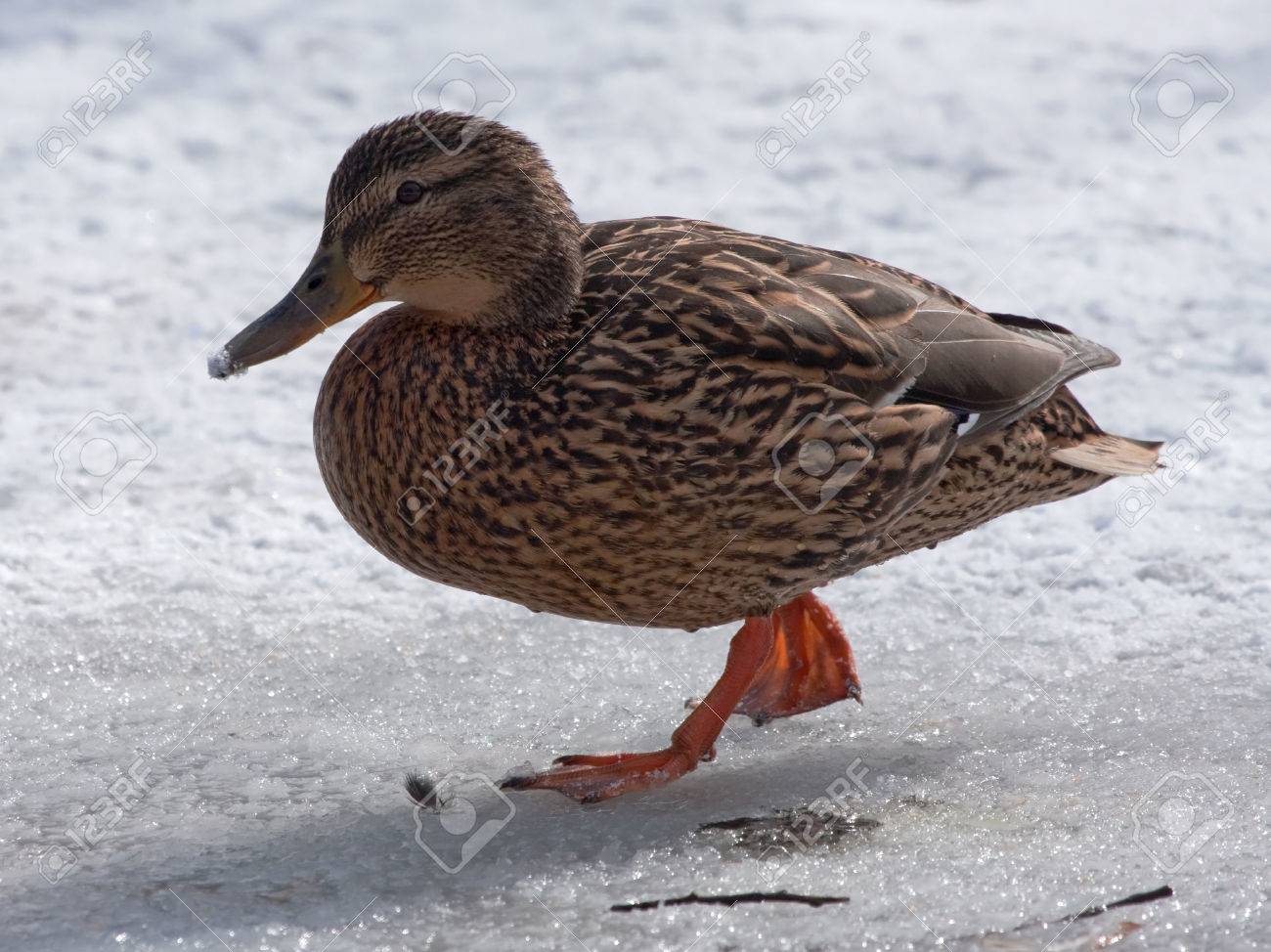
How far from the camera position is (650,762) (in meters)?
3.52

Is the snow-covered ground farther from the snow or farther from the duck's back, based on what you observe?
the snow

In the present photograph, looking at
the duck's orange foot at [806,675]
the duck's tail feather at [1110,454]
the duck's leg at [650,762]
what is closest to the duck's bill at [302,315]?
the duck's leg at [650,762]

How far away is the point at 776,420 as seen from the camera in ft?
11.0

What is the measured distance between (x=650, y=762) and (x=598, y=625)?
0.88 metres

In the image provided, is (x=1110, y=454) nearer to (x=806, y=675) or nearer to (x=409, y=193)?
(x=806, y=675)

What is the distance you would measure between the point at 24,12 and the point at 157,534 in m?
4.64

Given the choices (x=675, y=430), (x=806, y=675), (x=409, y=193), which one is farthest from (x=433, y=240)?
(x=806, y=675)

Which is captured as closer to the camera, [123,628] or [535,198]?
[535,198]

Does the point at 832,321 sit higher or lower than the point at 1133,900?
higher

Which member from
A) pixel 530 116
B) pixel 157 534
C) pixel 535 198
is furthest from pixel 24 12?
pixel 535 198

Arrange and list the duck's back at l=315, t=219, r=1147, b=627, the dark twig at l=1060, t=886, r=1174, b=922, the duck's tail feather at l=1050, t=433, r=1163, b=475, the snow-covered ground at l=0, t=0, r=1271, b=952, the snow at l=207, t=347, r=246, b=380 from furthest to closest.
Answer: the duck's tail feather at l=1050, t=433, r=1163, b=475 < the snow at l=207, t=347, r=246, b=380 < the duck's back at l=315, t=219, r=1147, b=627 < the snow-covered ground at l=0, t=0, r=1271, b=952 < the dark twig at l=1060, t=886, r=1174, b=922

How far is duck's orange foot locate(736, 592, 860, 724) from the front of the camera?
3.91 metres

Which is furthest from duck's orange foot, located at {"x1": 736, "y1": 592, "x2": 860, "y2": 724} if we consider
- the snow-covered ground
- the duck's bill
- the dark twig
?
the duck's bill

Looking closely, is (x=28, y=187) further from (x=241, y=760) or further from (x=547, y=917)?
(x=547, y=917)
